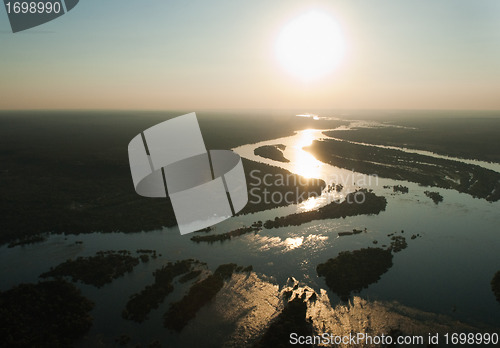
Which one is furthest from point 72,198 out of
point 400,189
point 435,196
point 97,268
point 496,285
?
point 435,196

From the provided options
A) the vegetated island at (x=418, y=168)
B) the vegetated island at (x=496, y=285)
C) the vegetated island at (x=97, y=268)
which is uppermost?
the vegetated island at (x=97, y=268)

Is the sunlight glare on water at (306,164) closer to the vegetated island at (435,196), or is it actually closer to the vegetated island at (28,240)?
the vegetated island at (435,196)

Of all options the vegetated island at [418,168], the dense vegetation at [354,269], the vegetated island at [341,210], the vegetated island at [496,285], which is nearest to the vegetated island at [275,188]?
the vegetated island at [341,210]

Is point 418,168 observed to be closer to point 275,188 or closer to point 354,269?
point 275,188

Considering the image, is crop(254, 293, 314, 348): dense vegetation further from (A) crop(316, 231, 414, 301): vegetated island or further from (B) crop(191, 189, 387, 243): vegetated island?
(B) crop(191, 189, 387, 243): vegetated island

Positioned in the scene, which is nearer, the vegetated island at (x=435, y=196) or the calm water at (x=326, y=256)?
the calm water at (x=326, y=256)

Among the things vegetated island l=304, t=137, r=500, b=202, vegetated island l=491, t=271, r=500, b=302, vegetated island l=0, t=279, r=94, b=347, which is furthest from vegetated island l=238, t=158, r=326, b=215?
vegetated island l=491, t=271, r=500, b=302

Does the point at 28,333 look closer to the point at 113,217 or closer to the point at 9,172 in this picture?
the point at 113,217
